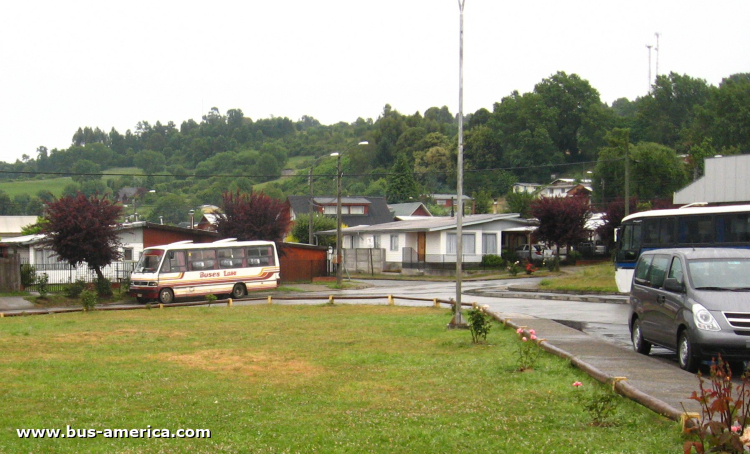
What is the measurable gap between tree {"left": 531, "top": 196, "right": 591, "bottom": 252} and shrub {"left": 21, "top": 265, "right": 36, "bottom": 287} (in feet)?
105

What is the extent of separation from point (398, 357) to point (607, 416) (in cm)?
579

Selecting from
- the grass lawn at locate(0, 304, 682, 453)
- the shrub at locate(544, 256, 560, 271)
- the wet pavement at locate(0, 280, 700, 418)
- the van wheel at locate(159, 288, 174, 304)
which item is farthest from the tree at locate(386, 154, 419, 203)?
the grass lawn at locate(0, 304, 682, 453)

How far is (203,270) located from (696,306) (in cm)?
2683

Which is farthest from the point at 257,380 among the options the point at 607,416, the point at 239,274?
the point at 239,274

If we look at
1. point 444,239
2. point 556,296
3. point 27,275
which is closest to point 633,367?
point 556,296

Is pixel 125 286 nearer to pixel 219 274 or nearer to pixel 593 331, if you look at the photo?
pixel 219 274

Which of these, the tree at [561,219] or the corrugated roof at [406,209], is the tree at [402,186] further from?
the tree at [561,219]

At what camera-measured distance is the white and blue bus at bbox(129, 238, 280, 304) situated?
33625mm

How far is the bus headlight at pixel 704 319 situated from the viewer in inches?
430

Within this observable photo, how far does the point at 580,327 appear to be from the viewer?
1838cm

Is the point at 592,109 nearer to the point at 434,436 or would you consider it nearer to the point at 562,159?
the point at 562,159

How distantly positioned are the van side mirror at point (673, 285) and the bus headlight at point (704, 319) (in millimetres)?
618

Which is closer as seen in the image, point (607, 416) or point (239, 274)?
point (607, 416)

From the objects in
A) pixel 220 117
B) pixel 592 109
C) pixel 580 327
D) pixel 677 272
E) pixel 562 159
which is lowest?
pixel 580 327
